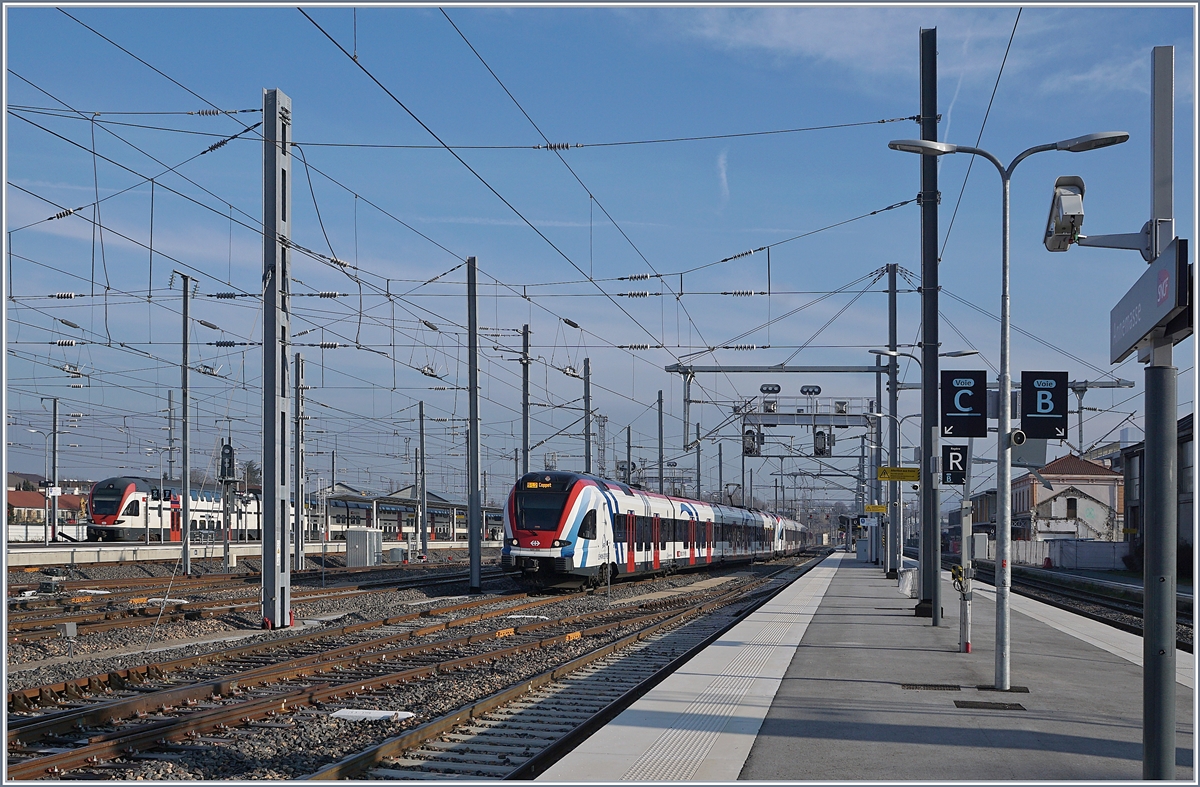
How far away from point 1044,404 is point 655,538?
79.4 ft

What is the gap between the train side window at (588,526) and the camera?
29625mm

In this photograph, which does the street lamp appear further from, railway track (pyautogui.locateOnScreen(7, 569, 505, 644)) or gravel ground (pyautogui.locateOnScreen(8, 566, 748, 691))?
railway track (pyautogui.locateOnScreen(7, 569, 505, 644))

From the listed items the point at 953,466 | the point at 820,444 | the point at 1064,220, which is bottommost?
the point at 953,466

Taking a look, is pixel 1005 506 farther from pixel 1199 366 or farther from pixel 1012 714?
pixel 1199 366

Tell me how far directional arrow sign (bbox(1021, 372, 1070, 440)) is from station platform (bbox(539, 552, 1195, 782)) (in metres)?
2.96

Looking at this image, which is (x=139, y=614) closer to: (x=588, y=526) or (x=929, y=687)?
(x=588, y=526)

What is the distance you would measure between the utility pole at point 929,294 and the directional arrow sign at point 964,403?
3778mm

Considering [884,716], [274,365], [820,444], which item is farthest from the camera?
[820,444]

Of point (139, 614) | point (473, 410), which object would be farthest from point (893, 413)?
point (139, 614)

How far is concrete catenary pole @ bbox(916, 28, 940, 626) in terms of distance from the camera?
→ 1958cm

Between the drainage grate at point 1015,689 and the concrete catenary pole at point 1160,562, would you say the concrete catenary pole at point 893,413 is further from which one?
the concrete catenary pole at point 1160,562

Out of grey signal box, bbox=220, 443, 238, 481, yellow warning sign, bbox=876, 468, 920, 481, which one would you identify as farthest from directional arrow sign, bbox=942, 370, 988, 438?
grey signal box, bbox=220, 443, 238, 481

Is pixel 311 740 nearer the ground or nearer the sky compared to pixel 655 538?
nearer the sky

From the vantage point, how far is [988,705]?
427 inches
